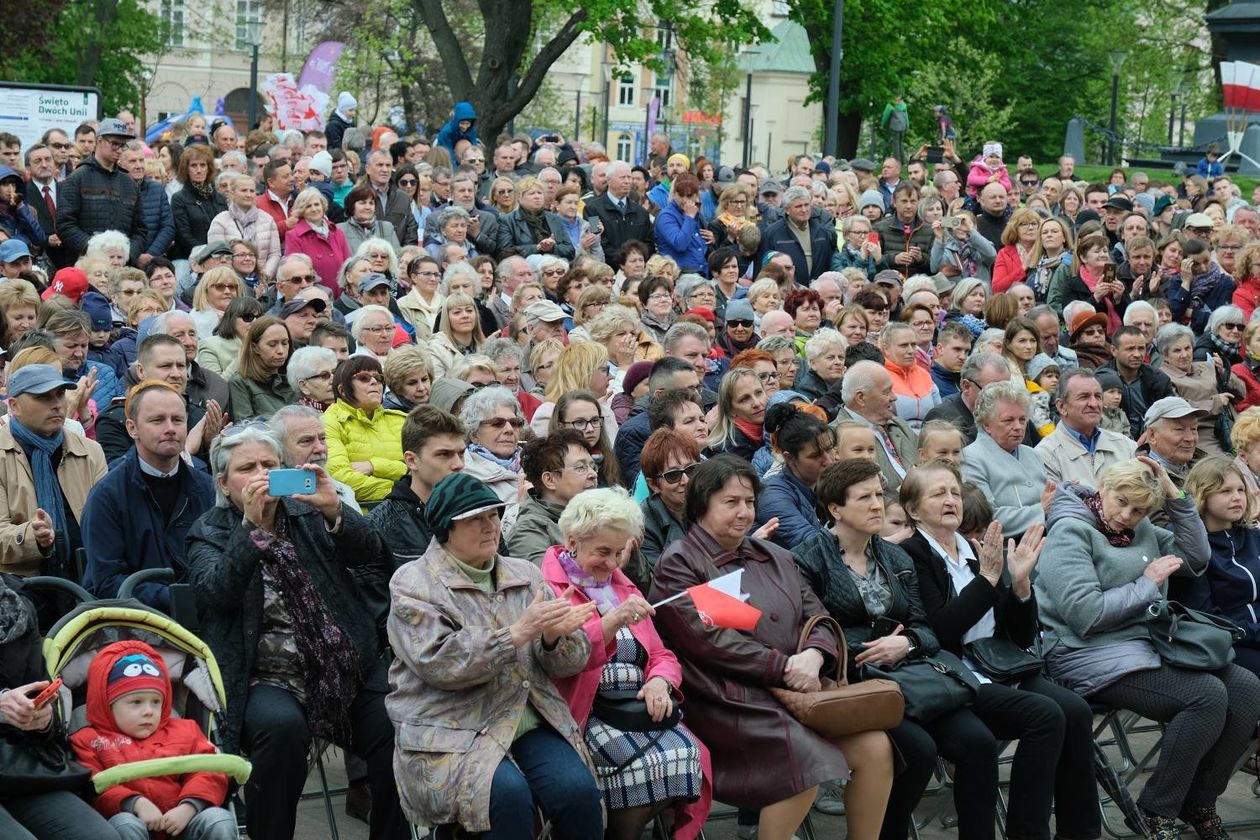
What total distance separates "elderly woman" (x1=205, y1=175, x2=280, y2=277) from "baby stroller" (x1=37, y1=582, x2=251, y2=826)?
25.6ft

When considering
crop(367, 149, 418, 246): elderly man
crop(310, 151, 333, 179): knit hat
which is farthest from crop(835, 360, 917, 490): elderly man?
crop(310, 151, 333, 179): knit hat

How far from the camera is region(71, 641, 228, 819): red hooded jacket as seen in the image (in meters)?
5.46

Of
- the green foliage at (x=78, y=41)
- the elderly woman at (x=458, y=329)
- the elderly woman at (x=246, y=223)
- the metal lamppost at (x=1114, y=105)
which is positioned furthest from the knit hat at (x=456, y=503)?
the metal lamppost at (x=1114, y=105)

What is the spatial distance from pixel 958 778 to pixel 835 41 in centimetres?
2034

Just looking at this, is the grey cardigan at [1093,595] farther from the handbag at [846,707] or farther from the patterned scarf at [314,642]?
the patterned scarf at [314,642]

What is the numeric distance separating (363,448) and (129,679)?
3008 millimetres

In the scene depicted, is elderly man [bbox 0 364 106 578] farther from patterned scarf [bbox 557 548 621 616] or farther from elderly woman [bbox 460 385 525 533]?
patterned scarf [bbox 557 548 621 616]

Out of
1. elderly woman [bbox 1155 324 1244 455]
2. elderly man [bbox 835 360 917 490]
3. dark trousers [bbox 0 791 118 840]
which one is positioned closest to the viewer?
dark trousers [bbox 0 791 118 840]

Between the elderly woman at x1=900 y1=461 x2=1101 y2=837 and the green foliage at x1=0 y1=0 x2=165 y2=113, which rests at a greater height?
the green foliage at x1=0 y1=0 x2=165 y2=113

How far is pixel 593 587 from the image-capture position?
21.0 ft

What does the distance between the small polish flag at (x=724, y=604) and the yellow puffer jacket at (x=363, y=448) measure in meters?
2.34

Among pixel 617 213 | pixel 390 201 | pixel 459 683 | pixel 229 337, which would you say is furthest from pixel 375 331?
pixel 617 213

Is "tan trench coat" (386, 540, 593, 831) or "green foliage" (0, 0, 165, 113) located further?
"green foliage" (0, 0, 165, 113)

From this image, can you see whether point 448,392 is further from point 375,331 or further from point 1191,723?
point 1191,723
